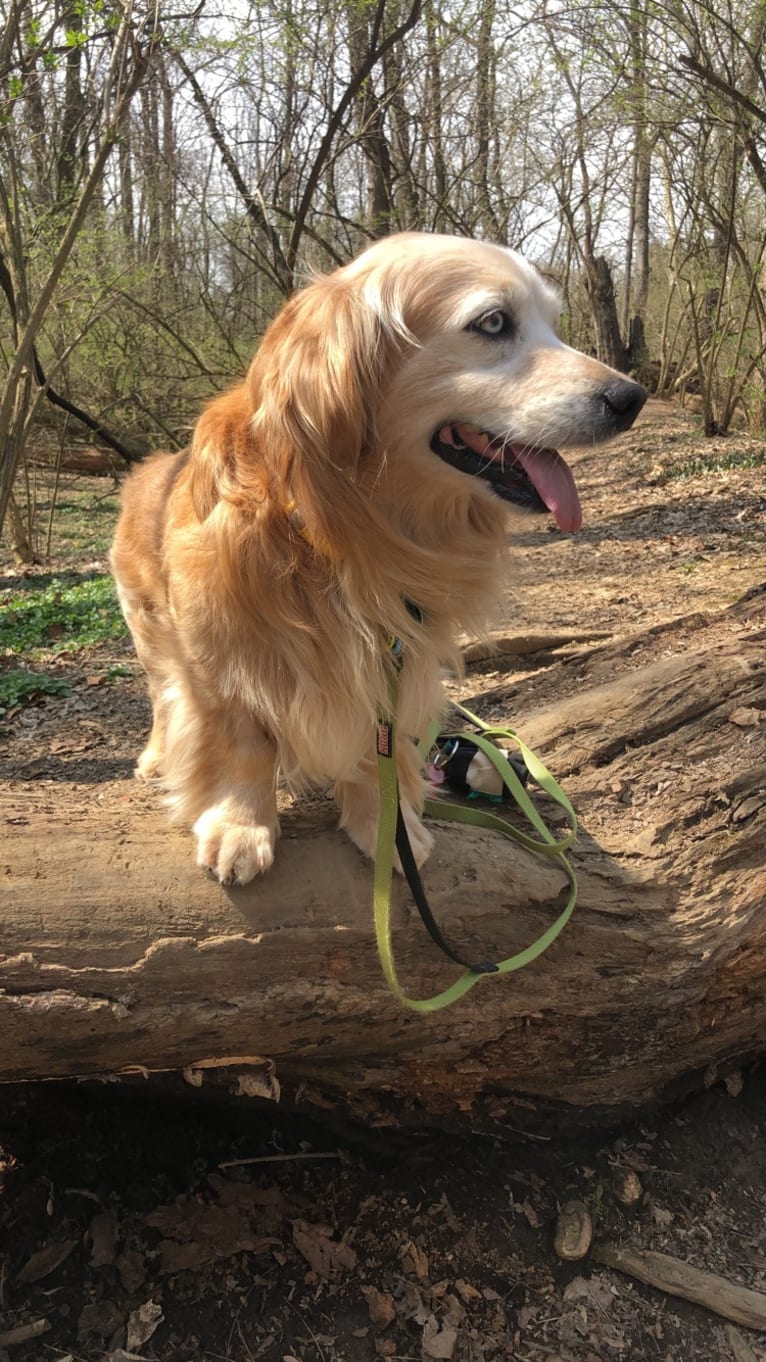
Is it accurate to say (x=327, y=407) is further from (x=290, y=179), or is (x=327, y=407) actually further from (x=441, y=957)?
(x=290, y=179)

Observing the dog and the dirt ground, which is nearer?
the dog

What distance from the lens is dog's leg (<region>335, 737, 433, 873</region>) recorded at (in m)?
2.33

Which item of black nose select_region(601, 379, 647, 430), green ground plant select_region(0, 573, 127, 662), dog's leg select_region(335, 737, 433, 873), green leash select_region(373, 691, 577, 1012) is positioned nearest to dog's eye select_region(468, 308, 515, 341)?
black nose select_region(601, 379, 647, 430)

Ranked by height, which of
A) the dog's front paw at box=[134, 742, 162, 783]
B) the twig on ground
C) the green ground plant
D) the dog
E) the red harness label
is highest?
the dog

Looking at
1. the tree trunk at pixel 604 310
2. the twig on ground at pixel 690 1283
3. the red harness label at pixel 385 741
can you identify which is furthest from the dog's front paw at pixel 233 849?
the tree trunk at pixel 604 310

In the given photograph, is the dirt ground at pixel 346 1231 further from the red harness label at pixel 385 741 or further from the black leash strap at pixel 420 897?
the black leash strap at pixel 420 897

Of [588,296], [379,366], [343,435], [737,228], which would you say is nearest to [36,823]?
[343,435]

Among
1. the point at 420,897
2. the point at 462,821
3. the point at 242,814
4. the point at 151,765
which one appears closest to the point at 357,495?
the point at 242,814

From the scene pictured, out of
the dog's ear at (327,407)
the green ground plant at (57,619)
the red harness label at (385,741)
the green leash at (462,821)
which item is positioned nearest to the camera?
the dog's ear at (327,407)

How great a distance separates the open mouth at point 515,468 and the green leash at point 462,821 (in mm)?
534

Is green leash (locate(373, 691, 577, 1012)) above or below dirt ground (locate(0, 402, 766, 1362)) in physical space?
above

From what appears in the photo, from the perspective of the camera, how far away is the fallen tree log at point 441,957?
6.62ft

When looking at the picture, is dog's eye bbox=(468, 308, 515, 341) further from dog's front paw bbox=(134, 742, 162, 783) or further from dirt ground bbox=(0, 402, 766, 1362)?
dog's front paw bbox=(134, 742, 162, 783)

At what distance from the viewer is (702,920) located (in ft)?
8.02
